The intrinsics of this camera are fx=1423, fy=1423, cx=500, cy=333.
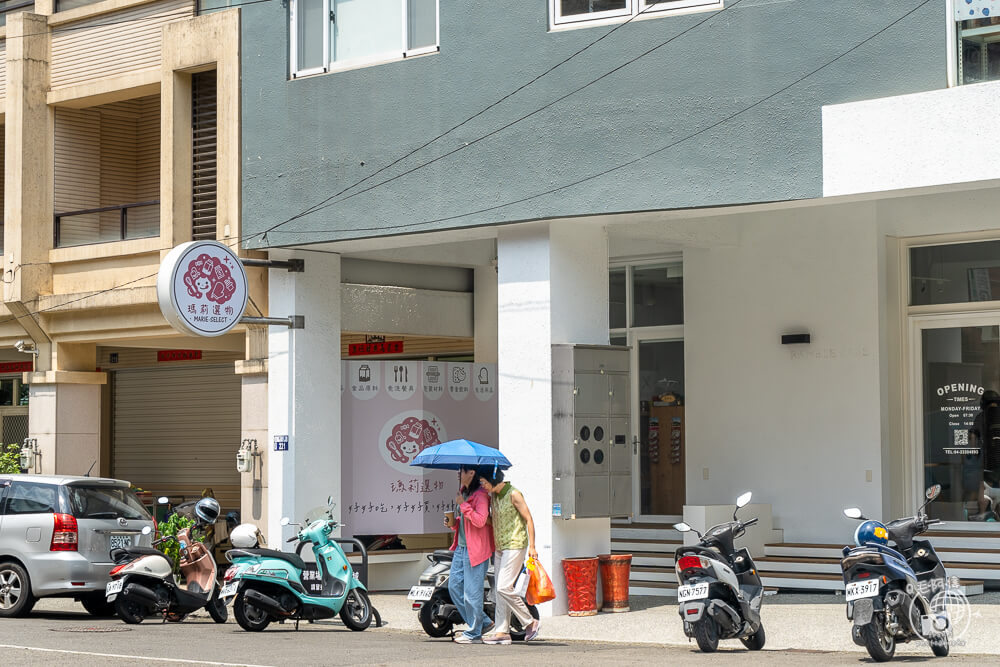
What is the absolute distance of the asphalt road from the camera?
37.5ft

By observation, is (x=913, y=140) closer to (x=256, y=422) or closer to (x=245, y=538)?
(x=245, y=538)

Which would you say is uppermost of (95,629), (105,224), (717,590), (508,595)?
(105,224)

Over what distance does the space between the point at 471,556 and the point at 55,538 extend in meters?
4.99

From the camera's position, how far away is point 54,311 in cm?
2048

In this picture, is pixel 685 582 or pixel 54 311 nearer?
pixel 685 582

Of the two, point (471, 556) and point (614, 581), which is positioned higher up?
point (471, 556)

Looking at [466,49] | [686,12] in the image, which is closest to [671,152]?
[686,12]

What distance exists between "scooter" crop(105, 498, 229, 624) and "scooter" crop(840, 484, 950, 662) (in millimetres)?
6984

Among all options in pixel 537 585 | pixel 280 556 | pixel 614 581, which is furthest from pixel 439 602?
pixel 614 581

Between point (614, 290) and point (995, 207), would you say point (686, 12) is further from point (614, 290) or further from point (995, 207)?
point (614, 290)

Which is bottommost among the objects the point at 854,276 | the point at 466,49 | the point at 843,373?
the point at 843,373

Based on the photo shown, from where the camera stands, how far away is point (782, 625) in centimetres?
1417

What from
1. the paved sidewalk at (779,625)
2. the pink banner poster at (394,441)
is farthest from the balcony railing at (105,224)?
the paved sidewalk at (779,625)

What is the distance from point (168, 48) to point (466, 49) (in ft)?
17.0
